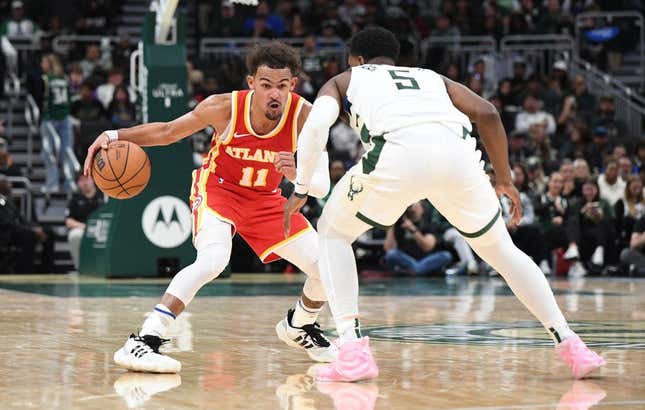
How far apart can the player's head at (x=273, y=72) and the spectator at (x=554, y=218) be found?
397 inches

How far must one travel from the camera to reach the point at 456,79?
1950cm

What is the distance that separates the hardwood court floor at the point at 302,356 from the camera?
15.7 ft

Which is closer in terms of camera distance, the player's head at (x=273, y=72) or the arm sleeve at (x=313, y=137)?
the arm sleeve at (x=313, y=137)

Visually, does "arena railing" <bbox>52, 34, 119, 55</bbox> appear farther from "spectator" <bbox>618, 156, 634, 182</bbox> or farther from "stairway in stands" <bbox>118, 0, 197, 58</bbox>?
"spectator" <bbox>618, 156, 634, 182</bbox>

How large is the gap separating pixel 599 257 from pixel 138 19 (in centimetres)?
995

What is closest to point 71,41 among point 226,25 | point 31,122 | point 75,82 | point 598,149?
point 75,82

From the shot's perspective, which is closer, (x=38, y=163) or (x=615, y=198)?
(x=615, y=198)

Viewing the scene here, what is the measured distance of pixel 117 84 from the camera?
18.1 metres

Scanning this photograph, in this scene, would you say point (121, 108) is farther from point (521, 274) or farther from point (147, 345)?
point (521, 274)

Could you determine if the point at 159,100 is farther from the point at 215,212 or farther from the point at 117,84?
the point at 215,212

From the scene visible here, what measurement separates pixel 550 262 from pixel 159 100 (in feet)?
18.0

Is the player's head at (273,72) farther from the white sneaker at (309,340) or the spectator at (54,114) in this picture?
the spectator at (54,114)

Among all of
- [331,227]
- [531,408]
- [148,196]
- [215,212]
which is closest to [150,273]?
[148,196]

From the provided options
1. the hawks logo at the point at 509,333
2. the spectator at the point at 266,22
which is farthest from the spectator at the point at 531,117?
the hawks logo at the point at 509,333
